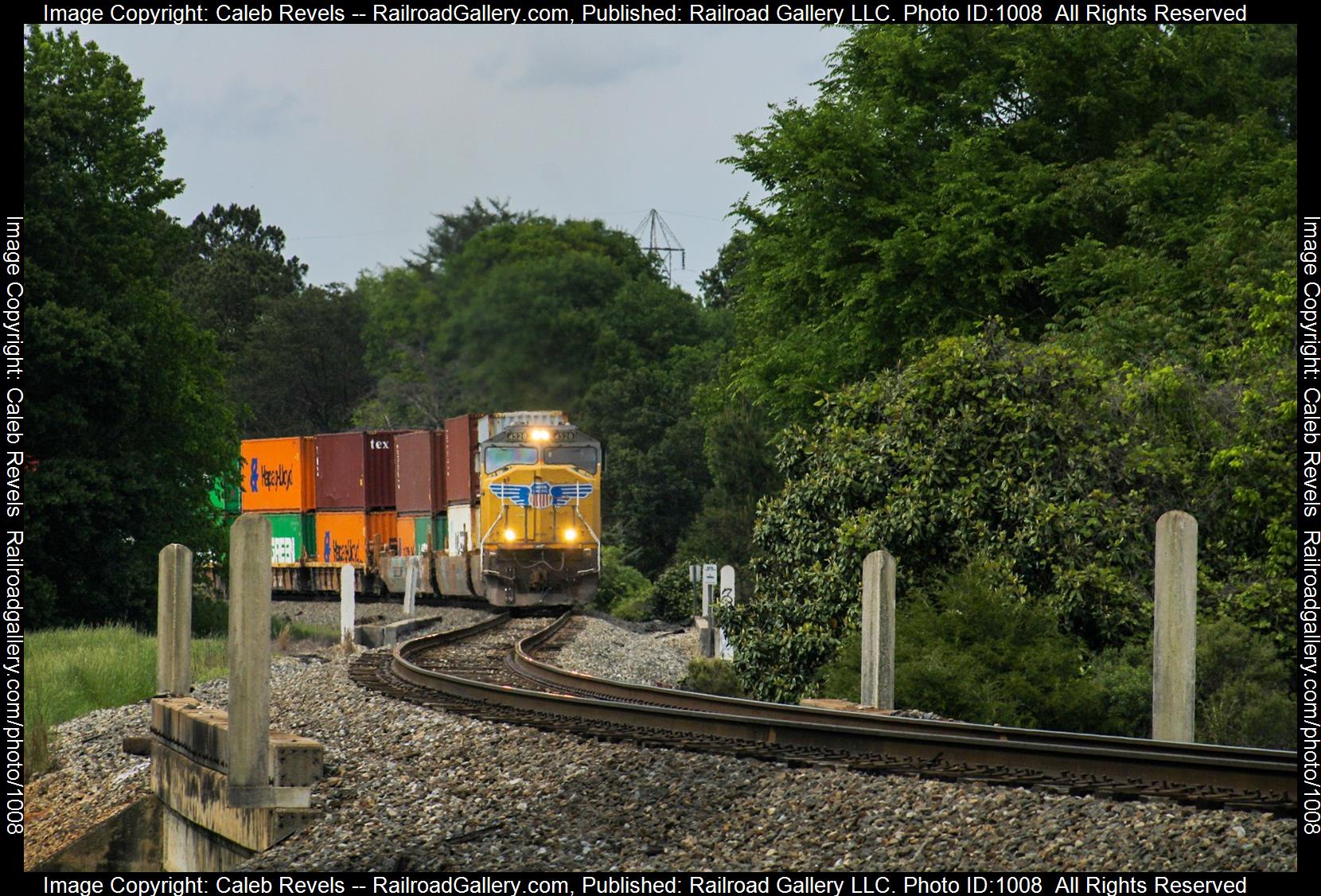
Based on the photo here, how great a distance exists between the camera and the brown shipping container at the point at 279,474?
112 feet

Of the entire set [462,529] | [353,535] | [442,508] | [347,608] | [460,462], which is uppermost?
[460,462]

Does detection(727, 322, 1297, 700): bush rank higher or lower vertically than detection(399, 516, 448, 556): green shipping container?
higher

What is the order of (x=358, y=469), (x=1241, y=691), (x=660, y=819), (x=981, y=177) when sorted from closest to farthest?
1. (x=660, y=819)
2. (x=1241, y=691)
3. (x=981, y=177)
4. (x=358, y=469)

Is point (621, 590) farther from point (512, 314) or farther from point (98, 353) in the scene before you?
point (512, 314)

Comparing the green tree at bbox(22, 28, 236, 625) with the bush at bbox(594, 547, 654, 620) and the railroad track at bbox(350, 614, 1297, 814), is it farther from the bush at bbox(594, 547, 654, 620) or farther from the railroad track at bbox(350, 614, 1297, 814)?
the railroad track at bbox(350, 614, 1297, 814)

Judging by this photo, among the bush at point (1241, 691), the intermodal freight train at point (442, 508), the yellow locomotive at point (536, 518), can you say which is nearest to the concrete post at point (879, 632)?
A: the bush at point (1241, 691)

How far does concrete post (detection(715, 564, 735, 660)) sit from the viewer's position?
60.9 feet

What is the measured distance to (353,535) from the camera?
34.2 metres

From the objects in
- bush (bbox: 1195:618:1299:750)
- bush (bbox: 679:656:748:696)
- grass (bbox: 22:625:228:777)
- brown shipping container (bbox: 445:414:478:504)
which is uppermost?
brown shipping container (bbox: 445:414:478:504)

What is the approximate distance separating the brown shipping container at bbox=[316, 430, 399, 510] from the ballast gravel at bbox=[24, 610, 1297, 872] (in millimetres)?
21848

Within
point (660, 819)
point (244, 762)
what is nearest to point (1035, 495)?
point (660, 819)

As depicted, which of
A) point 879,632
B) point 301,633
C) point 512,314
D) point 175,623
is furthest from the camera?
point 301,633

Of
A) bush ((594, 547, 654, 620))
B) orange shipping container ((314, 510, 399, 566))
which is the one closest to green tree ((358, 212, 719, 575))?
orange shipping container ((314, 510, 399, 566))

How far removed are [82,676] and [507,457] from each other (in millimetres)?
11367
